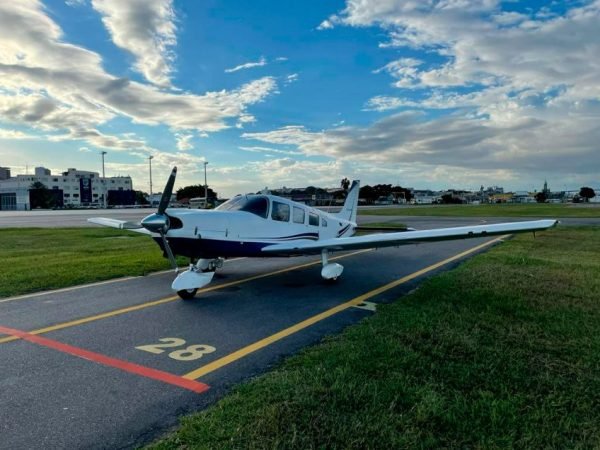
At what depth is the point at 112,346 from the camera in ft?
17.2

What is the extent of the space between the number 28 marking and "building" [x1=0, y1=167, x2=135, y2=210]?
12477 cm

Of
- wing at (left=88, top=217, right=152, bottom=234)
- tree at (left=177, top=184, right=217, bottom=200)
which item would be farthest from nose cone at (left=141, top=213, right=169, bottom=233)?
tree at (left=177, top=184, right=217, bottom=200)

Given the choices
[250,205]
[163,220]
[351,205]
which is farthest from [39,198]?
[163,220]

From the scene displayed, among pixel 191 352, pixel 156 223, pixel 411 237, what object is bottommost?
pixel 191 352

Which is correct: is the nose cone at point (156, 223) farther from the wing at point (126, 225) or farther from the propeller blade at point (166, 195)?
the wing at point (126, 225)

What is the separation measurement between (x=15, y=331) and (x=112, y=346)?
1782 millimetres

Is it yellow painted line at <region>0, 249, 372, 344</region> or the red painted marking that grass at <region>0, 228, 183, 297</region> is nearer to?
yellow painted line at <region>0, 249, 372, 344</region>

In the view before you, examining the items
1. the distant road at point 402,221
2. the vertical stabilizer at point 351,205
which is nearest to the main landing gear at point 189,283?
the vertical stabilizer at point 351,205

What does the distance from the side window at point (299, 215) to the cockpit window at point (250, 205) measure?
102 centimetres

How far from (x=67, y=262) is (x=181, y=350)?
8.37m

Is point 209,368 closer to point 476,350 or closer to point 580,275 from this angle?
point 476,350

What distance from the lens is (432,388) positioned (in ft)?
12.6

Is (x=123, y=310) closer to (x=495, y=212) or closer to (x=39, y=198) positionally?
(x=495, y=212)

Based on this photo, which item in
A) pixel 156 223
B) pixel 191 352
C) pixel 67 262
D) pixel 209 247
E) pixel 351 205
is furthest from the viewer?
pixel 351 205
